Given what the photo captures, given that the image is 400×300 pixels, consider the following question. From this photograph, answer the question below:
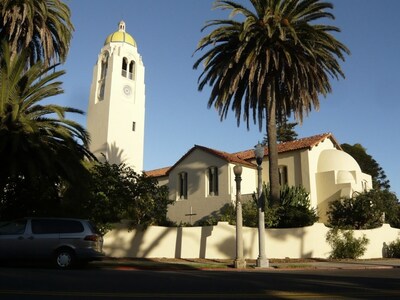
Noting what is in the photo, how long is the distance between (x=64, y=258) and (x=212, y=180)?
66.2ft

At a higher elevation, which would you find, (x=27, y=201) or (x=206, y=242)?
(x=27, y=201)

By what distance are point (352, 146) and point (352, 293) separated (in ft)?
202

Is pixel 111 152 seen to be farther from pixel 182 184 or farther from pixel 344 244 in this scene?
pixel 344 244

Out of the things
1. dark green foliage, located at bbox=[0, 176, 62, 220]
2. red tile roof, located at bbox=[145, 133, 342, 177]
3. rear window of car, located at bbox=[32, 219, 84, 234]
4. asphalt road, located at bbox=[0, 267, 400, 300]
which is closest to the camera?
asphalt road, located at bbox=[0, 267, 400, 300]

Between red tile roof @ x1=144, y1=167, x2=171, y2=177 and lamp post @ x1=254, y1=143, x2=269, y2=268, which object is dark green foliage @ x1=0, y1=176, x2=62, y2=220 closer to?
lamp post @ x1=254, y1=143, x2=269, y2=268

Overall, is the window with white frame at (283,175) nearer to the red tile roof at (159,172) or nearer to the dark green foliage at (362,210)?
the dark green foliage at (362,210)

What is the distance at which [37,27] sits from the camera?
891 inches

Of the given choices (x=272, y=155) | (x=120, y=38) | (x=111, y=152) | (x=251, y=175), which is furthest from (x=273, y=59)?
(x=120, y=38)

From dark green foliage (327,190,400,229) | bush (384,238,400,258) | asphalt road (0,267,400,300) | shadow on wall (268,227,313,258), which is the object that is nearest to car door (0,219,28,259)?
asphalt road (0,267,400,300)

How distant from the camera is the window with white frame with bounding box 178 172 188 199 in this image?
34562 millimetres

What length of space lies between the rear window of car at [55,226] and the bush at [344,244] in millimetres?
14524

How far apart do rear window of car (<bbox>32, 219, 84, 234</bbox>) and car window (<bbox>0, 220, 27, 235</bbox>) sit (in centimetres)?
33

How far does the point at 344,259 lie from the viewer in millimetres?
22312

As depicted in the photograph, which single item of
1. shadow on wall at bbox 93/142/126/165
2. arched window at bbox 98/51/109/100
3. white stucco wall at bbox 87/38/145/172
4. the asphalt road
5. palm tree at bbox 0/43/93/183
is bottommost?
the asphalt road
